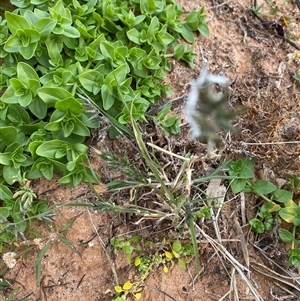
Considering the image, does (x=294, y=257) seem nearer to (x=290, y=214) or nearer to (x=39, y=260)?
(x=290, y=214)

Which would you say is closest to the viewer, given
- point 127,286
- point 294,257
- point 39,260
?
point 39,260

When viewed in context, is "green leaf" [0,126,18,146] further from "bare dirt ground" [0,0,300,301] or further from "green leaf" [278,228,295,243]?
"green leaf" [278,228,295,243]

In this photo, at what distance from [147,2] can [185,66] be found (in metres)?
0.41

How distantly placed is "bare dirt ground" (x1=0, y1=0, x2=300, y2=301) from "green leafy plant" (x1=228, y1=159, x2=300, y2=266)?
0.06 meters

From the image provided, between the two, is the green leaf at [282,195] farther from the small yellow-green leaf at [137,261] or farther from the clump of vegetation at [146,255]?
the small yellow-green leaf at [137,261]

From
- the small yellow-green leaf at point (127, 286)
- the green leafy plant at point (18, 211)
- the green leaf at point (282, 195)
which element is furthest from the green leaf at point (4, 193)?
the green leaf at point (282, 195)

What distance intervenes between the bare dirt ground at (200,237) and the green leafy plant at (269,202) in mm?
56

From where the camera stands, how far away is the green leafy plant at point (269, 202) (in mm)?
2289

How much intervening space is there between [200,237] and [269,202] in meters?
0.41

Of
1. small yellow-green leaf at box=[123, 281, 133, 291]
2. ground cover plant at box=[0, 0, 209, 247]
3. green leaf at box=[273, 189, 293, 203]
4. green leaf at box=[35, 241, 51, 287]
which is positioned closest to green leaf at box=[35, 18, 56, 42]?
ground cover plant at box=[0, 0, 209, 247]

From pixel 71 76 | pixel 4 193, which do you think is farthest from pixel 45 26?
pixel 4 193

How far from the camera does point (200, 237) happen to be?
2207mm

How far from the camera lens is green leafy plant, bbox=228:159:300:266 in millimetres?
2289

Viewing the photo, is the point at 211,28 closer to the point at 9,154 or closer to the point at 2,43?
the point at 2,43
